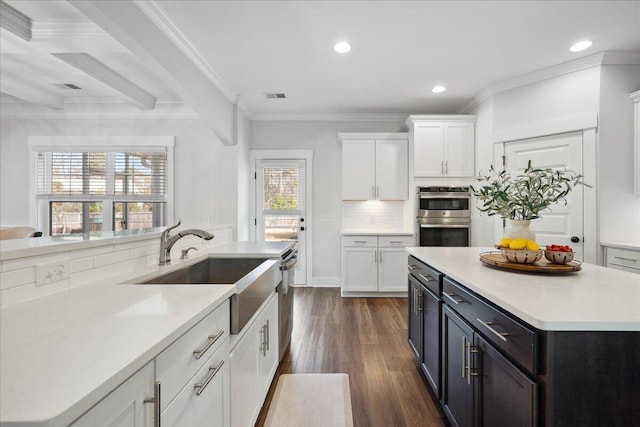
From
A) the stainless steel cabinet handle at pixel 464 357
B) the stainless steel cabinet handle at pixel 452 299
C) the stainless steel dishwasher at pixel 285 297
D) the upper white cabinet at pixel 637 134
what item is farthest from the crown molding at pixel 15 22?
the upper white cabinet at pixel 637 134

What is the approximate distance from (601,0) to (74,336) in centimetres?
374

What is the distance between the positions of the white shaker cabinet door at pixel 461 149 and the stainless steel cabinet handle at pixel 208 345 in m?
3.90

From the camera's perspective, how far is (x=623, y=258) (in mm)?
2791

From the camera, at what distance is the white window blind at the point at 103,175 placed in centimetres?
448

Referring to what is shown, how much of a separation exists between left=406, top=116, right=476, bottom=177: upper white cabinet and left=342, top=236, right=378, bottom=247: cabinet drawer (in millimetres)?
1126

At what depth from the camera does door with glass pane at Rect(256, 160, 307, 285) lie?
196 inches

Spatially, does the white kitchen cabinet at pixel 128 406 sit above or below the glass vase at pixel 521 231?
below

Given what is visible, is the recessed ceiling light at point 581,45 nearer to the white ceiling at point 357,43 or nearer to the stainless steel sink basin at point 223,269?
the white ceiling at point 357,43

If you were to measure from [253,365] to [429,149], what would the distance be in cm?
368

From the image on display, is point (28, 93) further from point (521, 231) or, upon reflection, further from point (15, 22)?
point (521, 231)

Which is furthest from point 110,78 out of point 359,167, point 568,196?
point 568,196

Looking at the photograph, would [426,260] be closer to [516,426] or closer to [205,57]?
[516,426]

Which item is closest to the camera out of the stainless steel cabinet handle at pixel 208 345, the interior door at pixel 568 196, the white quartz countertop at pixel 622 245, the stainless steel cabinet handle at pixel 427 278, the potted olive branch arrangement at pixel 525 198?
the stainless steel cabinet handle at pixel 208 345

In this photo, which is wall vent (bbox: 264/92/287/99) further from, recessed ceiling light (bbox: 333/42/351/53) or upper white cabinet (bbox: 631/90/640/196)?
upper white cabinet (bbox: 631/90/640/196)
